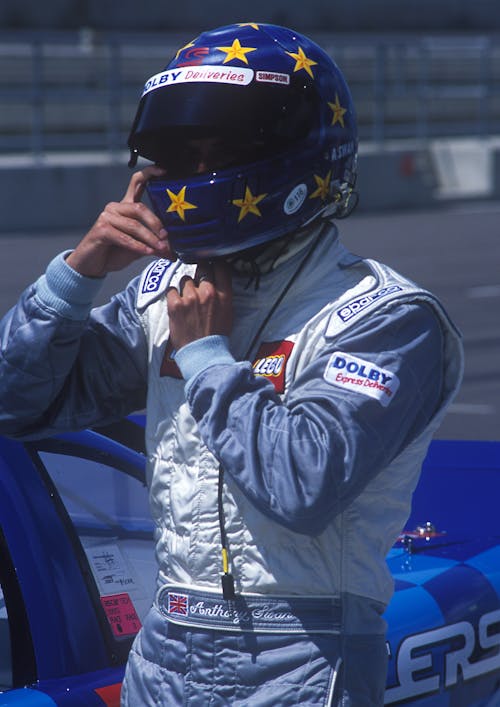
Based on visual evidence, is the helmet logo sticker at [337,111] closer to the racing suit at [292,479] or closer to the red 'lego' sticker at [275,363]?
the racing suit at [292,479]

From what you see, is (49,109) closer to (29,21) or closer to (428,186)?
(428,186)

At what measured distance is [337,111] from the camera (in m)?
2.22

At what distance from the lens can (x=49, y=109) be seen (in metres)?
21.1

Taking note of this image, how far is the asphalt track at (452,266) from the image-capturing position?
7.84 meters

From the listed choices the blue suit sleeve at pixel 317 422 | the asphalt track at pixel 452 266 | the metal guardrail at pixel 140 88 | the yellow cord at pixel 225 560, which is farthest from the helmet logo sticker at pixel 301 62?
the metal guardrail at pixel 140 88

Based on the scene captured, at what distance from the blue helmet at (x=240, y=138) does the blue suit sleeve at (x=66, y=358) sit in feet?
0.66

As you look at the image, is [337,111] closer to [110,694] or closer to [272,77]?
[272,77]

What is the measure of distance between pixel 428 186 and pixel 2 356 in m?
17.5

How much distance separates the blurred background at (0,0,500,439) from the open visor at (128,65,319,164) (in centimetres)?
498

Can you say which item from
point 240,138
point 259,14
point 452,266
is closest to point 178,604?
point 240,138

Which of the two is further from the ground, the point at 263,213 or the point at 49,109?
the point at 263,213

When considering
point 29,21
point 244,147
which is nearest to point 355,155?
point 244,147

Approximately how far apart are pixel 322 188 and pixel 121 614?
868 millimetres

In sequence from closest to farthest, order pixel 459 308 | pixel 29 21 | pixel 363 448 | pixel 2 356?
pixel 363 448
pixel 2 356
pixel 459 308
pixel 29 21
